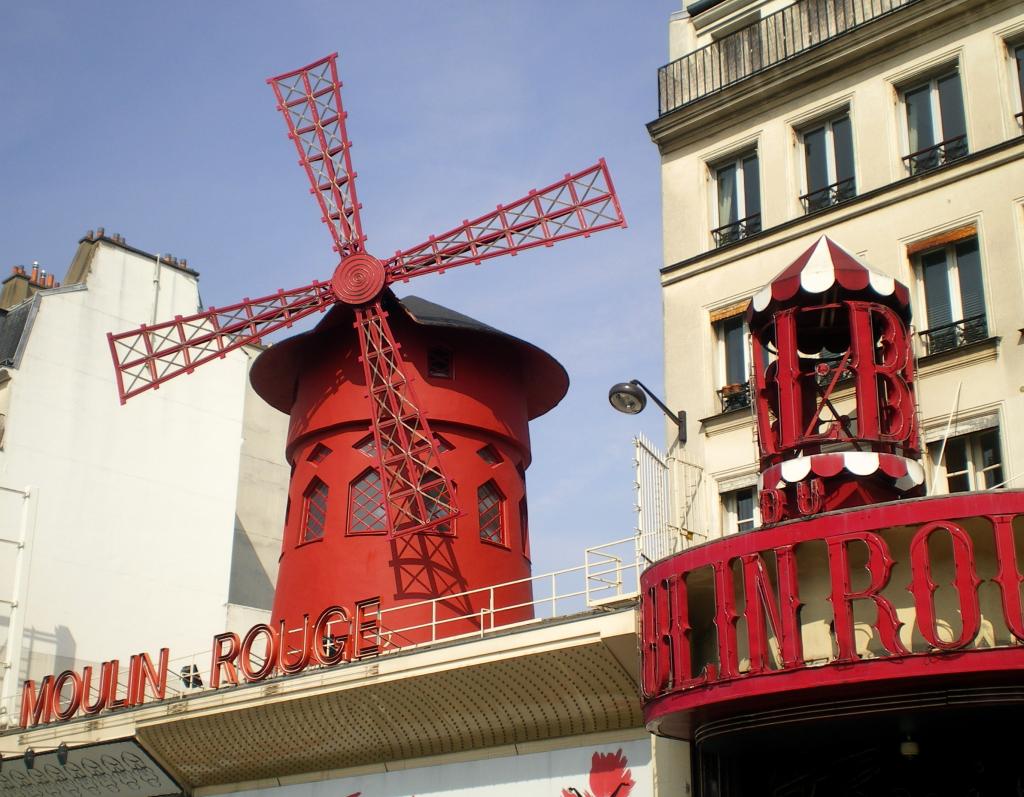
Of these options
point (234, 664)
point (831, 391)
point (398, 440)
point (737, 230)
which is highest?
point (737, 230)

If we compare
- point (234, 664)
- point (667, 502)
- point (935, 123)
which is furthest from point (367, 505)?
point (935, 123)

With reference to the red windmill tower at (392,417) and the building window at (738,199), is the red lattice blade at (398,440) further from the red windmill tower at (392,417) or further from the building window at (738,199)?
the building window at (738,199)

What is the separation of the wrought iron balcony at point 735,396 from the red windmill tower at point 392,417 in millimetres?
3936

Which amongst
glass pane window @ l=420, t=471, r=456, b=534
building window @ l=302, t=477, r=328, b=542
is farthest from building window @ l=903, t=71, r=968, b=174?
building window @ l=302, t=477, r=328, b=542

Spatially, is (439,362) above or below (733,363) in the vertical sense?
above

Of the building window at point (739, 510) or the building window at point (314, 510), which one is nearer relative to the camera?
the building window at point (739, 510)

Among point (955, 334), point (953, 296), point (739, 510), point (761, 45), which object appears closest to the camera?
point (955, 334)

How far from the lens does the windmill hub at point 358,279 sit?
15.9 meters

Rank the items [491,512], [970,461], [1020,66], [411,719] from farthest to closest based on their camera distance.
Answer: [491,512] < [411,719] < [1020,66] < [970,461]

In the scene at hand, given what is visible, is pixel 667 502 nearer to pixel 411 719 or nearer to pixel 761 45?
pixel 411 719

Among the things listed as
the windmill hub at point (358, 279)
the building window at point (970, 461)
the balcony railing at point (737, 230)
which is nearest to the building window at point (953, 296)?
the building window at point (970, 461)

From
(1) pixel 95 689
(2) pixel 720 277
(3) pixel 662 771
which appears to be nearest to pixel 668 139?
(2) pixel 720 277

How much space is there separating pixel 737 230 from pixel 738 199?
1.07 feet

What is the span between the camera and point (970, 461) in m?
10.0
